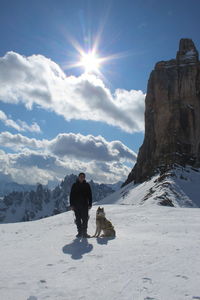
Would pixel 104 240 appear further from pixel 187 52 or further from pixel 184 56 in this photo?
pixel 187 52

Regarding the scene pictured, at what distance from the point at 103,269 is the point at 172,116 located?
68947mm

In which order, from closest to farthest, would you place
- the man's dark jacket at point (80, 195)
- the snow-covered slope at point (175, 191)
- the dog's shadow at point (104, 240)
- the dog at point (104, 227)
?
1. the dog's shadow at point (104, 240)
2. the dog at point (104, 227)
3. the man's dark jacket at point (80, 195)
4. the snow-covered slope at point (175, 191)

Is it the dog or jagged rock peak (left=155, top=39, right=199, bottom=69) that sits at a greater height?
jagged rock peak (left=155, top=39, right=199, bottom=69)

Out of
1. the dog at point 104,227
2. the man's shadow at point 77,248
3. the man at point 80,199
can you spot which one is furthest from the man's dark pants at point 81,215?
the man's shadow at point 77,248

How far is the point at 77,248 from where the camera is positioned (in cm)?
888

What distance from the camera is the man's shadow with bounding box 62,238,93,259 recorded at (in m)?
8.06

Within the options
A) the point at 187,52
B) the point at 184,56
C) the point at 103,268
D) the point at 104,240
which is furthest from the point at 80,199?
the point at 187,52

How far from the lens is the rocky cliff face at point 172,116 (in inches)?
2650

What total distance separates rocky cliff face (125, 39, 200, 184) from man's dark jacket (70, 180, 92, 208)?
50.9 m

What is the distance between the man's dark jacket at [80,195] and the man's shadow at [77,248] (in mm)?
1753

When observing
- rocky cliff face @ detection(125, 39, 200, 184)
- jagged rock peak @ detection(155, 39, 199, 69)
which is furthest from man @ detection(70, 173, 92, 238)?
jagged rock peak @ detection(155, 39, 199, 69)

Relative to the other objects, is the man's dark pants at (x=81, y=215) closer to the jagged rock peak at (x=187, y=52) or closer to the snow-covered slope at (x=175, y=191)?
the snow-covered slope at (x=175, y=191)

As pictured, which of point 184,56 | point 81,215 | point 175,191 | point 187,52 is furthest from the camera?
point 187,52

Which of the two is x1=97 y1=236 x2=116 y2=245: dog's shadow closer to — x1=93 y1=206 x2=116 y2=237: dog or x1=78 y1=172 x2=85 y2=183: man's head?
x1=93 y1=206 x2=116 y2=237: dog
